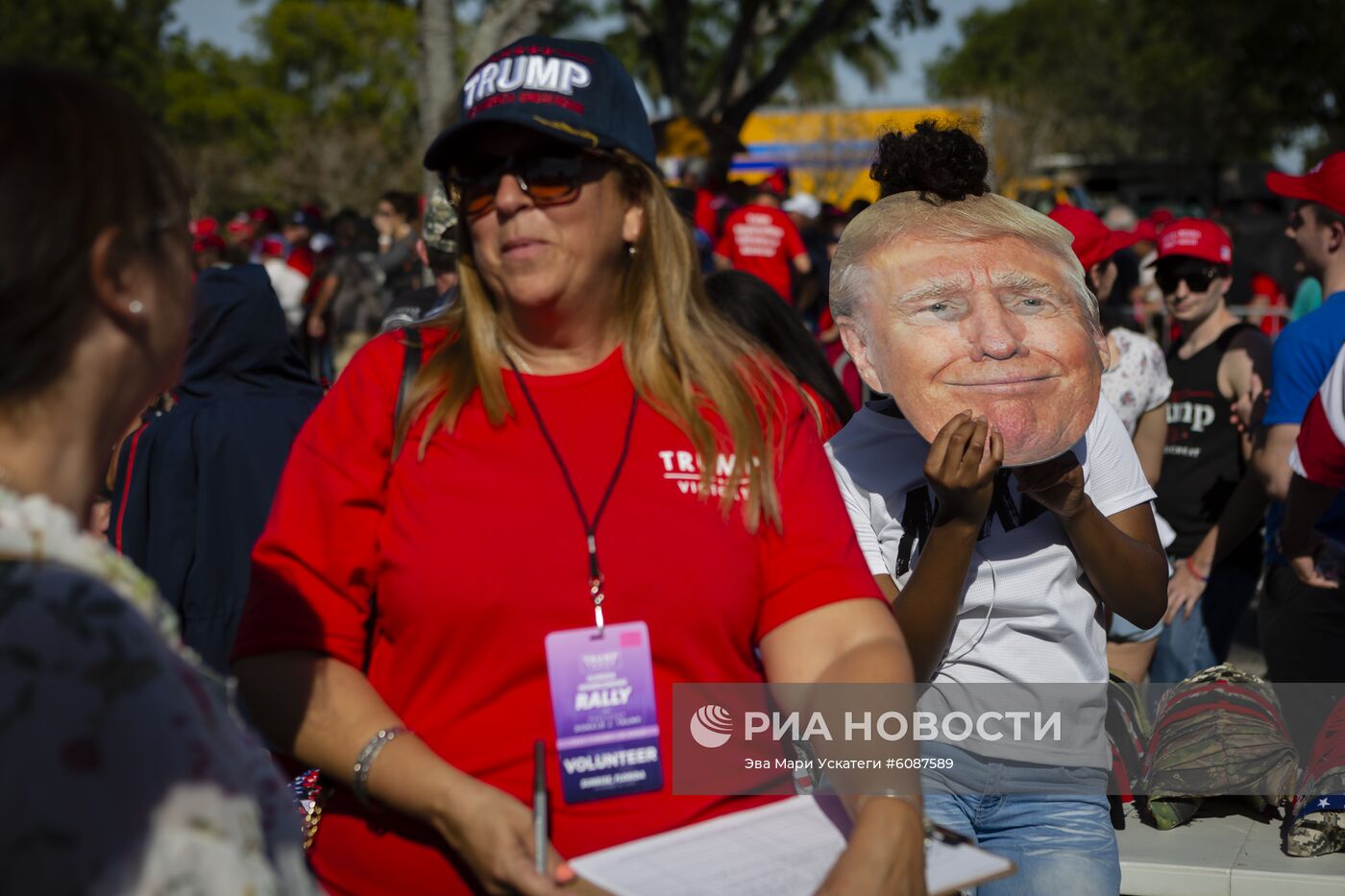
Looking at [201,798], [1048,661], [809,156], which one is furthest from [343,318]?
[809,156]

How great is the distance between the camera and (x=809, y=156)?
129 ft

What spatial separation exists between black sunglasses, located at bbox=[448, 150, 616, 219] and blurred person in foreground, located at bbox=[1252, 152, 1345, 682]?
2713 mm

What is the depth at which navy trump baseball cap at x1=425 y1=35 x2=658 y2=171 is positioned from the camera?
2260mm

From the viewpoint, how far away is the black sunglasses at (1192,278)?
590cm

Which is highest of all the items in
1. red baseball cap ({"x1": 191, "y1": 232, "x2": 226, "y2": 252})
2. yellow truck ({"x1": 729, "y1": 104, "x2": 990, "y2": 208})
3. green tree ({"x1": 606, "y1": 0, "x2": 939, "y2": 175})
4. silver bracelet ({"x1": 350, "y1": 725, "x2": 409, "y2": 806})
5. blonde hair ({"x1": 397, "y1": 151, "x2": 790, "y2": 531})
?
yellow truck ({"x1": 729, "y1": 104, "x2": 990, "y2": 208})

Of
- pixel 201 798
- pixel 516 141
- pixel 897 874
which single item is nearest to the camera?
pixel 201 798

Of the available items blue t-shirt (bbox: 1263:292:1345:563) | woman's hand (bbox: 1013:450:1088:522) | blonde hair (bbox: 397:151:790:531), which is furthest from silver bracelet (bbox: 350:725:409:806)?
blue t-shirt (bbox: 1263:292:1345:563)

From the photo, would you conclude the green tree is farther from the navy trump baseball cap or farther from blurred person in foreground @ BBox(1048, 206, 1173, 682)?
the navy trump baseball cap

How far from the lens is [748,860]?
2025 mm

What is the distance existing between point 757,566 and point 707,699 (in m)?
0.23

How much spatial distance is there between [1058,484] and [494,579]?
3.79 feet

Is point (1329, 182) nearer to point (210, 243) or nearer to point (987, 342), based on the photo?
point (987, 342)

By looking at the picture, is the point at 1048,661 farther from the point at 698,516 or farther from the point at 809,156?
the point at 809,156

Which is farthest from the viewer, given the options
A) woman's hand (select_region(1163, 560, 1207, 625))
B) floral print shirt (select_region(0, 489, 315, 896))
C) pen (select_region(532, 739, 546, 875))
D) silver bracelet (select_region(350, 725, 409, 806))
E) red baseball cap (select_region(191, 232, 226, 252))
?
red baseball cap (select_region(191, 232, 226, 252))
